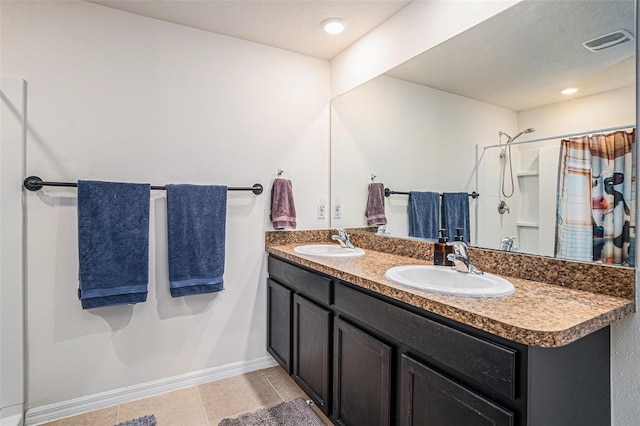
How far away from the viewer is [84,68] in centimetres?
193

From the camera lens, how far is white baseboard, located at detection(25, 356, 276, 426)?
186 cm

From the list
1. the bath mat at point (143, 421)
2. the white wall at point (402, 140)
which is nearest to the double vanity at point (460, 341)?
the white wall at point (402, 140)

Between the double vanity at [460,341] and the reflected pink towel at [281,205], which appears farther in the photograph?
the reflected pink towel at [281,205]

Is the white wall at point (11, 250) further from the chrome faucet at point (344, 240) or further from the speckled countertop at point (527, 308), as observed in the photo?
the chrome faucet at point (344, 240)

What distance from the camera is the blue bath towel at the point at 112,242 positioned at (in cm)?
184

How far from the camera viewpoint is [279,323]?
2.26m

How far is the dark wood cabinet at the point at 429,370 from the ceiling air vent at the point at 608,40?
0.98 meters

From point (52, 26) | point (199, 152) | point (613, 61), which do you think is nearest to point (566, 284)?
point (613, 61)

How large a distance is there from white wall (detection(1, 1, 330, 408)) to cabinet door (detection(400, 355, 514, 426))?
1.43 metres

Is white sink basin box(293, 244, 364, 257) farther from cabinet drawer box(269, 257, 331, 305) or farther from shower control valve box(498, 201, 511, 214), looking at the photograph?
shower control valve box(498, 201, 511, 214)

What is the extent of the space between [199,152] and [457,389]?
6.33ft

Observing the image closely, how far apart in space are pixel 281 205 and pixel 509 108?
1489 mm

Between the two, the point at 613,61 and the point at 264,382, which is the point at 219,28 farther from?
the point at 264,382

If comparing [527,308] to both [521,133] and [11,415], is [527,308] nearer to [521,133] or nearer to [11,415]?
[521,133]
